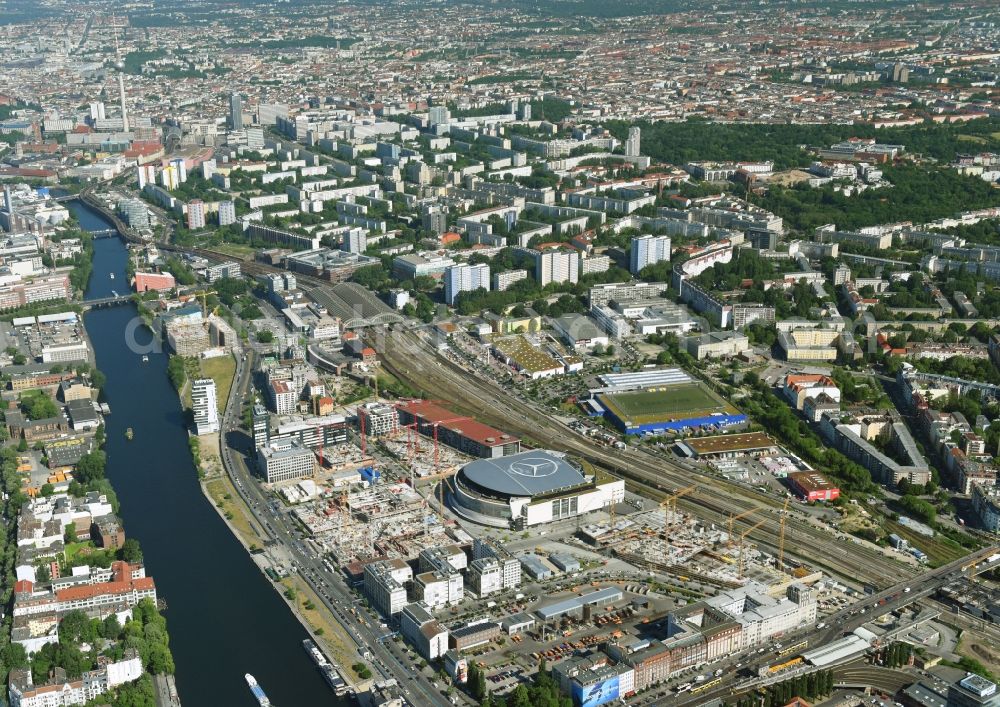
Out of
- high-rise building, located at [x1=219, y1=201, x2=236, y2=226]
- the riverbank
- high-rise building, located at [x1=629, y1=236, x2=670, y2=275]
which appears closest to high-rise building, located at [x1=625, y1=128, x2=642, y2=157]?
high-rise building, located at [x1=629, y1=236, x2=670, y2=275]

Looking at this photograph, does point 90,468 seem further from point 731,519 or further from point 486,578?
point 731,519

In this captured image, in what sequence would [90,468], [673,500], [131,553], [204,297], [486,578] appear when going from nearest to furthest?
[486,578] → [131,553] → [673,500] → [90,468] → [204,297]

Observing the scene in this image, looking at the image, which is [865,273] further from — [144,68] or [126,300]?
[144,68]

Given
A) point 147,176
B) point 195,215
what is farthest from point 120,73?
point 195,215

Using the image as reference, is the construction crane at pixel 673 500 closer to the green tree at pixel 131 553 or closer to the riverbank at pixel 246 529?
the riverbank at pixel 246 529

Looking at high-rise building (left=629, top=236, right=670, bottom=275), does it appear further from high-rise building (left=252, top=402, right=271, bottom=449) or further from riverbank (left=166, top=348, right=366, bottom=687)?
high-rise building (left=252, top=402, right=271, bottom=449)

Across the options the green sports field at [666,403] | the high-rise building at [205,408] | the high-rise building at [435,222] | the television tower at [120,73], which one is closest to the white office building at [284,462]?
the high-rise building at [205,408]

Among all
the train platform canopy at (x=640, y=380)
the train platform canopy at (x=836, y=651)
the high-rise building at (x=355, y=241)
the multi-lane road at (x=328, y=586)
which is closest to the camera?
Result: the multi-lane road at (x=328, y=586)
